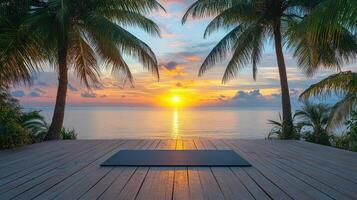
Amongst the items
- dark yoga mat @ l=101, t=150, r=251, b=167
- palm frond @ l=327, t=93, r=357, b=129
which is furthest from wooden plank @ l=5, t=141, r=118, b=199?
palm frond @ l=327, t=93, r=357, b=129

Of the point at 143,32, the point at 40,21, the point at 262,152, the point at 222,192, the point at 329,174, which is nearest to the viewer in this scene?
the point at 222,192

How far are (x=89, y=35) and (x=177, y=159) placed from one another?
5390 mm

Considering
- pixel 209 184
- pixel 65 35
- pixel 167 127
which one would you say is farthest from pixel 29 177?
pixel 167 127

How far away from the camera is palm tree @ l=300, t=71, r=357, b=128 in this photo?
9.26m

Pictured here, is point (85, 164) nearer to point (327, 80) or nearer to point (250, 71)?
point (327, 80)

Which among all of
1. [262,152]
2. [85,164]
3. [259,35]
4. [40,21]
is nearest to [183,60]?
[259,35]

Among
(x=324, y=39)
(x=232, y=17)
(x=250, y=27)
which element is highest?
(x=232, y=17)

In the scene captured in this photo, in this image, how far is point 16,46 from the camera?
331 inches

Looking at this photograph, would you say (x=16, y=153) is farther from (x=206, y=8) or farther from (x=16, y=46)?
(x=206, y=8)

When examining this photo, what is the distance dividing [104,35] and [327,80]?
555 cm

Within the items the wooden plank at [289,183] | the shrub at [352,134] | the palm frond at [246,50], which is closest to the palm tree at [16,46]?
the palm frond at [246,50]

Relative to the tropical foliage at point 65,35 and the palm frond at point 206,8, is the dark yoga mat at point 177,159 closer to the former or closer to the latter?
the tropical foliage at point 65,35

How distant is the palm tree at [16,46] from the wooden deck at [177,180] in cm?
328

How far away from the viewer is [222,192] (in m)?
3.42
